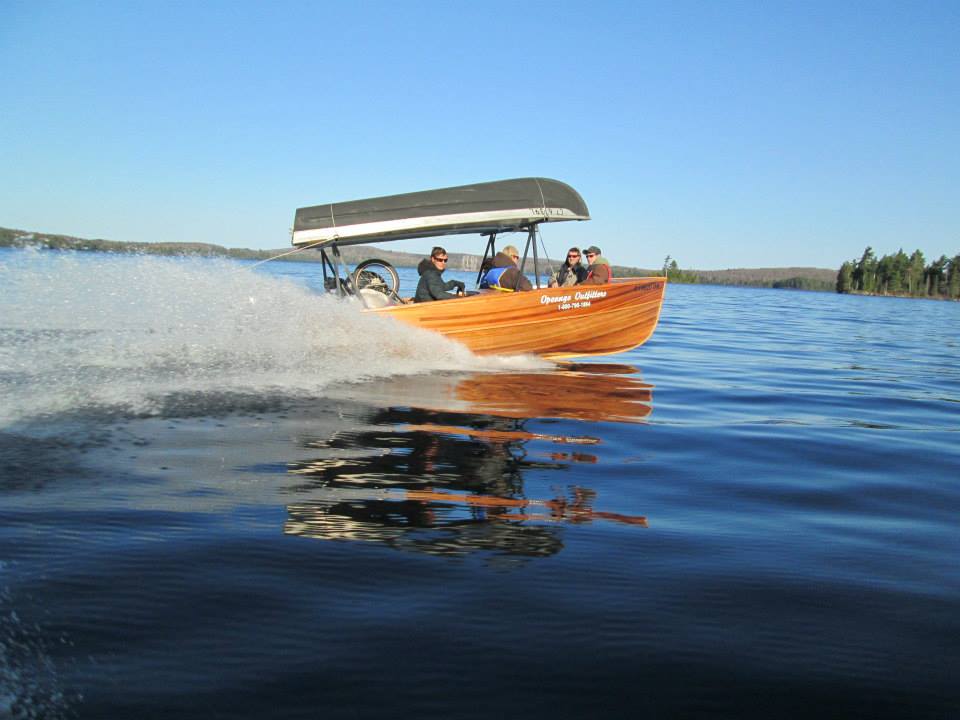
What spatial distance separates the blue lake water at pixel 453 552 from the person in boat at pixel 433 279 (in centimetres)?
329

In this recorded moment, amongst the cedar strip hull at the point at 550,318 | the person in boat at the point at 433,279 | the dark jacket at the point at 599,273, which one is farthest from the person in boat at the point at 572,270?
the person in boat at the point at 433,279

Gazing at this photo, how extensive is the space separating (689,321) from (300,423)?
23456 millimetres

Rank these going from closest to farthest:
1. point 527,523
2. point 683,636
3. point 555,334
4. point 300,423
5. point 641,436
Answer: point 683,636
point 527,523
point 300,423
point 641,436
point 555,334

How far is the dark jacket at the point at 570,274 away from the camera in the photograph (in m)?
13.2

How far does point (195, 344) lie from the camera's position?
32.4 ft

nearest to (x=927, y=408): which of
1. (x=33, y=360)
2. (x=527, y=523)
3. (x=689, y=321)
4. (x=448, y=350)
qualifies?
(x=448, y=350)

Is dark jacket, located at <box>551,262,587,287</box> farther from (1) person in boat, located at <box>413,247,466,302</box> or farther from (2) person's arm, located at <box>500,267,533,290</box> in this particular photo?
(1) person in boat, located at <box>413,247,466,302</box>

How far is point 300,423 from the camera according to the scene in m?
6.29

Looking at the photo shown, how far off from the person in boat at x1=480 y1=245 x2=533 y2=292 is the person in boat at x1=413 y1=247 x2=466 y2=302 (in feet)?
3.15

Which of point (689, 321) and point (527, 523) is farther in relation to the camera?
point (689, 321)

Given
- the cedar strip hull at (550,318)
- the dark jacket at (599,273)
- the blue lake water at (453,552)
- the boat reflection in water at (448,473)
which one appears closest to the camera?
the blue lake water at (453,552)

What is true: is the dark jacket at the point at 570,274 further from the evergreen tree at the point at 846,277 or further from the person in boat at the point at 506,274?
the evergreen tree at the point at 846,277

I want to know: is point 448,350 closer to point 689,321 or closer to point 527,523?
point 527,523

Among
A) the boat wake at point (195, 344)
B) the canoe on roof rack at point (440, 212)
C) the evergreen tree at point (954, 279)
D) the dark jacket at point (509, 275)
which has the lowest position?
the boat wake at point (195, 344)
